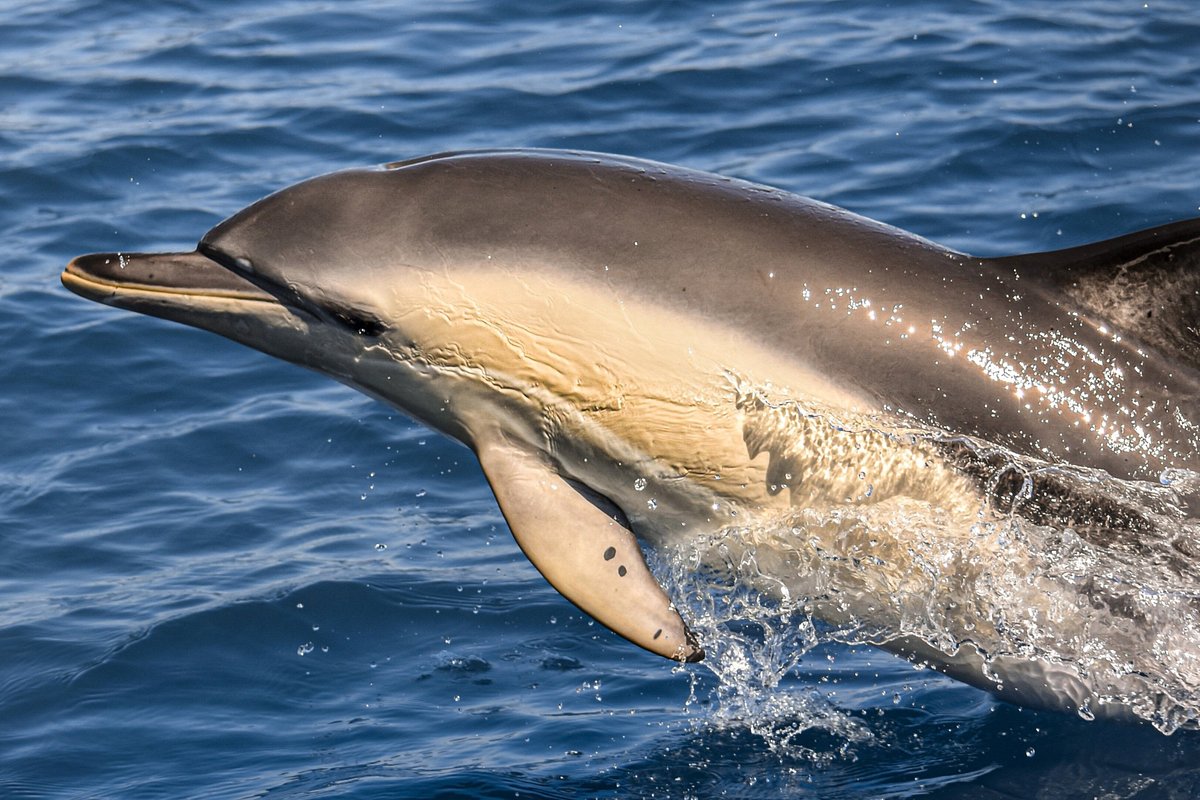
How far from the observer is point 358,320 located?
5293 millimetres

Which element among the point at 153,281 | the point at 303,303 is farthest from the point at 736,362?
the point at 153,281

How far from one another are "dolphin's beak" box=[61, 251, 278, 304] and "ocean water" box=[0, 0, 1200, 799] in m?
2.00

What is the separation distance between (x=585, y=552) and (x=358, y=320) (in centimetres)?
111

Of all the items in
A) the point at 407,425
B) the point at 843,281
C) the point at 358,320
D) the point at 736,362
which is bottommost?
the point at 407,425

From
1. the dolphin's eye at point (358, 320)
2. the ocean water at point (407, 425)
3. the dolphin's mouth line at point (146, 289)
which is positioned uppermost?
the dolphin's mouth line at point (146, 289)

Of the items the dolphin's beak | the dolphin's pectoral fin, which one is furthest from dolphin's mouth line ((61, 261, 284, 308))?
the dolphin's pectoral fin

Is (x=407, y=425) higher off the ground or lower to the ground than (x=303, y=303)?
lower

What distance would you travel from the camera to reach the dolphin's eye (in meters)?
5.27

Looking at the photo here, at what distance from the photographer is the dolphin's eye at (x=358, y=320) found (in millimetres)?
5273

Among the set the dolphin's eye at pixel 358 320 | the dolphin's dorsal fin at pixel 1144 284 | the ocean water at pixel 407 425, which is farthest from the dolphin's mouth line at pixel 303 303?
the dolphin's dorsal fin at pixel 1144 284

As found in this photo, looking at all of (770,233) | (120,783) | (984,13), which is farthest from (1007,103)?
(120,783)

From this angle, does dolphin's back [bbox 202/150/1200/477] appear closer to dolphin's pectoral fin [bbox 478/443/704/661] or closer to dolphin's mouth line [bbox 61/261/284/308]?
dolphin's mouth line [bbox 61/261/284/308]

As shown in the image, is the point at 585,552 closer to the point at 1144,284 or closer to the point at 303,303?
the point at 303,303

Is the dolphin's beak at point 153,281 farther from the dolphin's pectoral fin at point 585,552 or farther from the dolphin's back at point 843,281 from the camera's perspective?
the dolphin's pectoral fin at point 585,552
